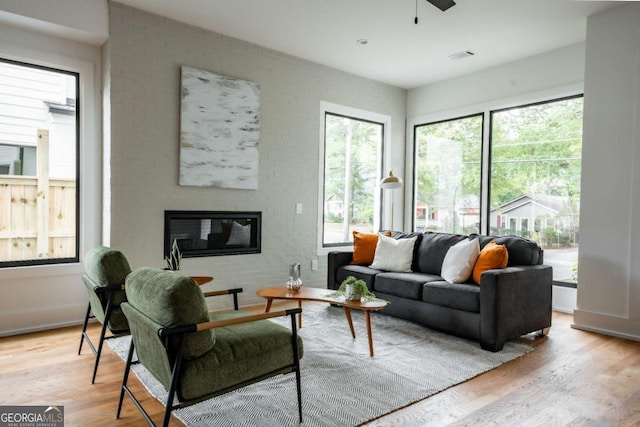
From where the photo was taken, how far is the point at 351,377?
275cm

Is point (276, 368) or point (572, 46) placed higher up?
point (572, 46)

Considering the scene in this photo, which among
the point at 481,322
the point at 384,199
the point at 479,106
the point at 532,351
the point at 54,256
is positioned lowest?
the point at 532,351

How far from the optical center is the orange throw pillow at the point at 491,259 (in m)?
3.60

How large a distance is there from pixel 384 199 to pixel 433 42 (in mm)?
2389

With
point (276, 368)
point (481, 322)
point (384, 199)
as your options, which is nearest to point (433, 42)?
point (384, 199)

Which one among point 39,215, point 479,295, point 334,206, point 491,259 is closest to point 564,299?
point 491,259

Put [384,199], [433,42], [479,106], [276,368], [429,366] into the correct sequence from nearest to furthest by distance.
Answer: [276,368]
[429,366]
[433,42]
[479,106]
[384,199]

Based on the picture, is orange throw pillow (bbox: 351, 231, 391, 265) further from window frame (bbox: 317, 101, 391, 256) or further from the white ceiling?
the white ceiling

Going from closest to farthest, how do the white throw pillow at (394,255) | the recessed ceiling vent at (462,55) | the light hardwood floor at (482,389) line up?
the light hardwood floor at (482,389)
the white throw pillow at (394,255)
the recessed ceiling vent at (462,55)

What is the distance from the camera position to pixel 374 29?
4270mm

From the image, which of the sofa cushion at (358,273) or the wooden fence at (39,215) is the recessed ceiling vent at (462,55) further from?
the wooden fence at (39,215)

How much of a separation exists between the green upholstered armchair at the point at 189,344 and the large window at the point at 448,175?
165 inches

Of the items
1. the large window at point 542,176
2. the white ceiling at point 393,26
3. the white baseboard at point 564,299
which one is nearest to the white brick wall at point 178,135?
the white ceiling at point 393,26

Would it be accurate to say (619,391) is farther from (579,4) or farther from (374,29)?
(374,29)
